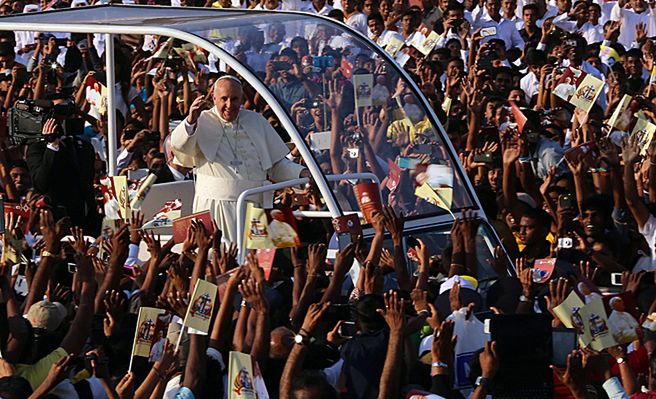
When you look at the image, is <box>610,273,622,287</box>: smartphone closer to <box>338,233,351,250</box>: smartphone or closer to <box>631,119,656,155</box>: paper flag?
<box>338,233,351,250</box>: smartphone

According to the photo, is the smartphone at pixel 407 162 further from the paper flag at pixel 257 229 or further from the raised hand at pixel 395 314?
the raised hand at pixel 395 314

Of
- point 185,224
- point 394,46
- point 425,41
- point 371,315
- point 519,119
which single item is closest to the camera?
point 371,315

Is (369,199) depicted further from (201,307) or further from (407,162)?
(201,307)

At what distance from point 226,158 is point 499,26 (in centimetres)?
935

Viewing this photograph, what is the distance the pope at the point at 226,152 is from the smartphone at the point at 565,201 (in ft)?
7.29

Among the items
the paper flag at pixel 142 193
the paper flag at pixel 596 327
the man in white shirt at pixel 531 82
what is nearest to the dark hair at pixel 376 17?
the man in white shirt at pixel 531 82

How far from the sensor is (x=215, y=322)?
7.39 meters

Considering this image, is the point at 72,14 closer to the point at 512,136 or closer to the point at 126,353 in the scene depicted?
the point at 512,136

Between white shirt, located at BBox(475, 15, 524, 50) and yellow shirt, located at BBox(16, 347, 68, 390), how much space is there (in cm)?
1202

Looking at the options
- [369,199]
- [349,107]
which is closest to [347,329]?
[369,199]

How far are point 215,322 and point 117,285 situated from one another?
119cm

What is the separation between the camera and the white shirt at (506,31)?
18766mm

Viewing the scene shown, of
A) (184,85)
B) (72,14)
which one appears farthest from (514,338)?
(184,85)

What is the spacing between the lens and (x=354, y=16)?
19312 mm
